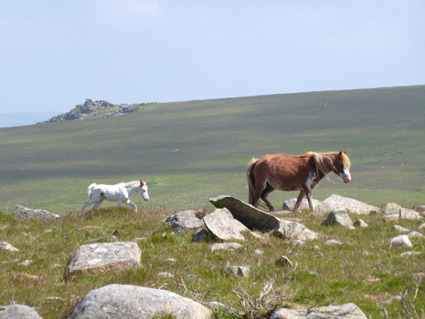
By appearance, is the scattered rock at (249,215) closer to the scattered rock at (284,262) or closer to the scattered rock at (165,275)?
the scattered rock at (284,262)

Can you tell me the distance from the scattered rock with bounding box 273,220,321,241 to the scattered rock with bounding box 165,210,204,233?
1897 millimetres

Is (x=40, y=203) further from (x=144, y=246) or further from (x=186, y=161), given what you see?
(x=144, y=246)

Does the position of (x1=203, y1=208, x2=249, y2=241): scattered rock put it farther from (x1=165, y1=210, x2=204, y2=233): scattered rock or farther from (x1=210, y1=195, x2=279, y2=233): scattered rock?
(x1=165, y1=210, x2=204, y2=233): scattered rock

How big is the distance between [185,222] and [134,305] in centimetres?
755

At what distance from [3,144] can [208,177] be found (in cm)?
4871

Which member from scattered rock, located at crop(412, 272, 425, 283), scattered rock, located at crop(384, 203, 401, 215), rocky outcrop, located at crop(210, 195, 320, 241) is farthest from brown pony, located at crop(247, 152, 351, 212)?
scattered rock, located at crop(412, 272, 425, 283)

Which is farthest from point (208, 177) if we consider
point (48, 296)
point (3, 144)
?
point (48, 296)

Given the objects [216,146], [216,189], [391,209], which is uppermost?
[391,209]

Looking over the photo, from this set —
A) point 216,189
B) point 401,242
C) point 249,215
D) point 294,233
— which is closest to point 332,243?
point 294,233

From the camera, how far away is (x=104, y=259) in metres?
9.78

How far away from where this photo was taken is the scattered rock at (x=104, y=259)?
9602 millimetres

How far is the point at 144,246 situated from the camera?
12438 mm

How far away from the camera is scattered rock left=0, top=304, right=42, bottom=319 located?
6.78 metres

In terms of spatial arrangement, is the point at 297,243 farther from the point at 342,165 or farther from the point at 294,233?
the point at 342,165
